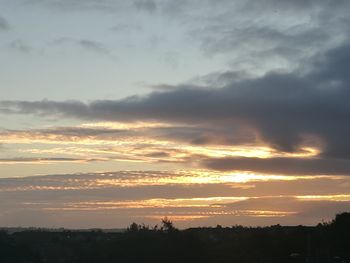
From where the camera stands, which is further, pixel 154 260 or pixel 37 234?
pixel 37 234

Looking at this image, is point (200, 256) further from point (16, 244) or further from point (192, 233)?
point (16, 244)

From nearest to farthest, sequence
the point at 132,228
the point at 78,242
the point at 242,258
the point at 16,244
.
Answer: the point at 242,258
the point at 132,228
the point at 16,244
the point at 78,242

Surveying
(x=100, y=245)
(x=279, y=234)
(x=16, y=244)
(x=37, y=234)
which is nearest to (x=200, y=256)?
(x=279, y=234)

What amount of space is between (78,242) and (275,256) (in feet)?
151

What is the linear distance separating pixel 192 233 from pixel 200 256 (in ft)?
24.1

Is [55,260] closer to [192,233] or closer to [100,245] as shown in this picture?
[100,245]

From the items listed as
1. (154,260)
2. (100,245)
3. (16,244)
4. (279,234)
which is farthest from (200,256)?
(16,244)

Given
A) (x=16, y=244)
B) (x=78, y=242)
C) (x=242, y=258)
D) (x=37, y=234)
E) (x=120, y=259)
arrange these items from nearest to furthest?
(x=242, y=258) < (x=120, y=259) < (x=16, y=244) < (x=78, y=242) < (x=37, y=234)

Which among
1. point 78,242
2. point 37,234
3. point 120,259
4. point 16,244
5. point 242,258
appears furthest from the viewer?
point 37,234

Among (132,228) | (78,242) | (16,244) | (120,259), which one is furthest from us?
(78,242)

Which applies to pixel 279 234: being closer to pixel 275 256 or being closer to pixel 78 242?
pixel 275 256

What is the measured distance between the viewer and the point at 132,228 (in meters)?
100

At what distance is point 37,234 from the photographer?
480 ft

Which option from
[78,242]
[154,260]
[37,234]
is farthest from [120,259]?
[37,234]
